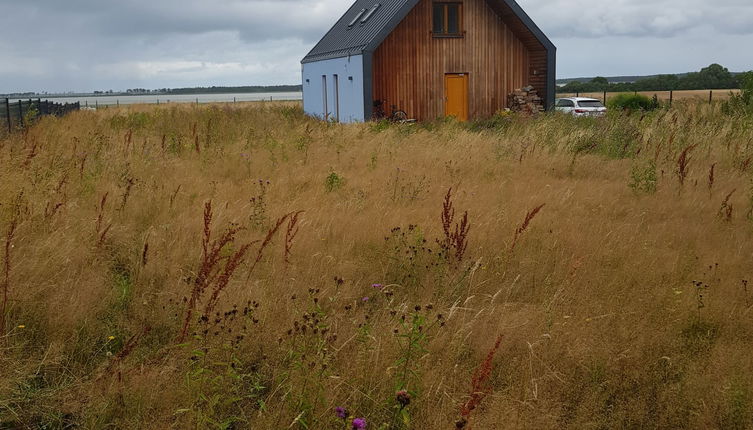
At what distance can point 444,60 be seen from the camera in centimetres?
2088

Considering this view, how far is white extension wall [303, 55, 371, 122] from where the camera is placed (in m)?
20.3

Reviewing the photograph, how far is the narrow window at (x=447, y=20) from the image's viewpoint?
67.9ft

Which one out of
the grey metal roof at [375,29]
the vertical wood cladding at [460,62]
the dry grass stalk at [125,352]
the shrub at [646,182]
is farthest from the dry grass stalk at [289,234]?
the vertical wood cladding at [460,62]

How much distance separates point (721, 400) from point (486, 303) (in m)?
1.69

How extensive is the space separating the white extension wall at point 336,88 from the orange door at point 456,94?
301cm


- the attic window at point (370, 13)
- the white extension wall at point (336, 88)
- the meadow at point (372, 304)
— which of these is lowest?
the meadow at point (372, 304)

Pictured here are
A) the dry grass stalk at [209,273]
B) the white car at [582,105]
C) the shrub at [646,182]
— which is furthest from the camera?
the white car at [582,105]

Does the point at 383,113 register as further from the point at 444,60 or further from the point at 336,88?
the point at 336,88

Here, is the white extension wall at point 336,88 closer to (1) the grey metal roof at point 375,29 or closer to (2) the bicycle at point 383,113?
(1) the grey metal roof at point 375,29

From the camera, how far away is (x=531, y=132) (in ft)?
45.0

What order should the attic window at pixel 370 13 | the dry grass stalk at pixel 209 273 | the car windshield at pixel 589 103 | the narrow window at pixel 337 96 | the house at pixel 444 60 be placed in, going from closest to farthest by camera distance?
the dry grass stalk at pixel 209 273, the house at pixel 444 60, the attic window at pixel 370 13, the narrow window at pixel 337 96, the car windshield at pixel 589 103

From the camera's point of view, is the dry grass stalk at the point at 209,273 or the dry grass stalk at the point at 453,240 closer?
the dry grass stalk at the point at 209,273

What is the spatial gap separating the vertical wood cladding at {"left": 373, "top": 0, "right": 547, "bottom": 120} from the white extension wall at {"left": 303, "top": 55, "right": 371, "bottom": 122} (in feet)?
2.30

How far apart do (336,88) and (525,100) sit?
7.06 metres
